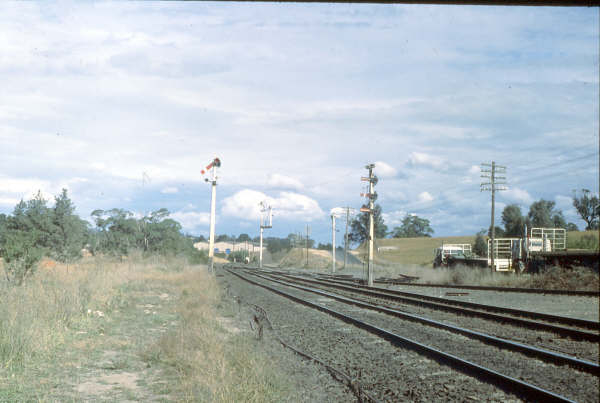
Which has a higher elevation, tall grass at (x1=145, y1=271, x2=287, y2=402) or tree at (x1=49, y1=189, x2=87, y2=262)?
tree at (x1=49, y1=189, x2=87, y2=262)

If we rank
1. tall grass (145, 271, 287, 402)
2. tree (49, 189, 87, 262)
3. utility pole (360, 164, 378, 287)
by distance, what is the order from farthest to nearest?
→ 1. utility pole (360, 164, 378, 287)
2. tree (49, 189, 87, 262)
3. tall grass (145, 271, 287, 402)

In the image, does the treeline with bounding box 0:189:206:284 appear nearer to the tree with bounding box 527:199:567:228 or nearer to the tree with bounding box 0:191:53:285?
the tree with bounding box 0:191:53:285

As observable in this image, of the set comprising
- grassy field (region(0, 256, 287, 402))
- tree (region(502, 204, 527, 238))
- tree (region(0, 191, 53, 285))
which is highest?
tree (region(502, 204, 527, 238))

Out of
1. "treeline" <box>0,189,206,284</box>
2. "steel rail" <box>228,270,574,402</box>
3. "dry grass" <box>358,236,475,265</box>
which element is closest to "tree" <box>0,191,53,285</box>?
"treeline" <box>0,189,206,284</box>

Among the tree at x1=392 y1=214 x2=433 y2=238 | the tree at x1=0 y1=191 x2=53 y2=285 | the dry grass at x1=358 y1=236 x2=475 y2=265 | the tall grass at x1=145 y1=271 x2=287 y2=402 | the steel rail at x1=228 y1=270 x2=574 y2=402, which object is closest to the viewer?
the tall grass at x1=145 y1=271 x2=287 y2=402

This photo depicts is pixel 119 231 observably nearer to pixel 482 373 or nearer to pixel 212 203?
pixel 212 203

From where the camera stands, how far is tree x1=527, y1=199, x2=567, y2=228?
31234 millimetres

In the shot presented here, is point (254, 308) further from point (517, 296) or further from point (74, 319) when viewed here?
point (517, 296)

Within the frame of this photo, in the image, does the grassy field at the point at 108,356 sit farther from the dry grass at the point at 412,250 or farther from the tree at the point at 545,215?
the dry grass at the point at 412,250

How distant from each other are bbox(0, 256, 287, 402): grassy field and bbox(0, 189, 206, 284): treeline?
1.29 meters

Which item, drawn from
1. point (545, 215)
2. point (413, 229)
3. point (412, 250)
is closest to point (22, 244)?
point (545, 215)

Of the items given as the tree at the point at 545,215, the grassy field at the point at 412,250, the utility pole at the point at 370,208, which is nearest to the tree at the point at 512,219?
the tree at the point at 545,215

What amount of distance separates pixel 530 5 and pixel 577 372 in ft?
25.6

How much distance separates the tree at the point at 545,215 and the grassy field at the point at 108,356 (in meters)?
24.9
